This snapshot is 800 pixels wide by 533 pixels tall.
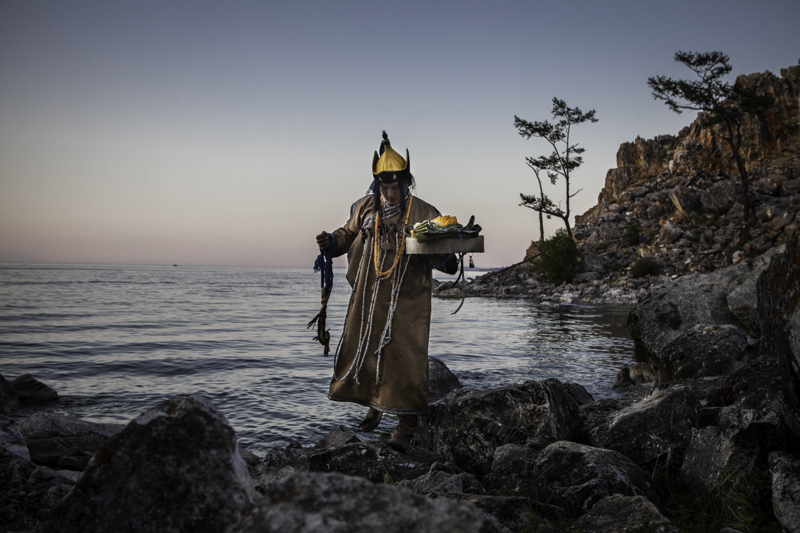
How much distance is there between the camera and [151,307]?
64.3ft

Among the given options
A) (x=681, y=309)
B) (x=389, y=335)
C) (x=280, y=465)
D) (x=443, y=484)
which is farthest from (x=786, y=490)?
(x=681, y=309)

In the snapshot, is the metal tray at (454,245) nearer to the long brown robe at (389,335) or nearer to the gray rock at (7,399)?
the long brown robe at (389,335)

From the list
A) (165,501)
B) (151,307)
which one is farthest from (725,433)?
(151,307)

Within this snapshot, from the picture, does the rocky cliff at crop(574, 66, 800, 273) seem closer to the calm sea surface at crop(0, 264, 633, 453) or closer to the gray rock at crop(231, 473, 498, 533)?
the calm sea surface at crop(0, 264, 633, 453)

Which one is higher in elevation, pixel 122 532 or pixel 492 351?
pixel 122 532

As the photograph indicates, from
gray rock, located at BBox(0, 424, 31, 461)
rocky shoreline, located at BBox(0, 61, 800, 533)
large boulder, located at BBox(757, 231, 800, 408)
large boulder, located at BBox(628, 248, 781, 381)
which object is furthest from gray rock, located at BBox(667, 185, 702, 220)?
gray rock, located at BBox(0, 424, 31, 461)

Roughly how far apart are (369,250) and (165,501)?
347 cm

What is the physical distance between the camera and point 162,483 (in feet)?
3.96

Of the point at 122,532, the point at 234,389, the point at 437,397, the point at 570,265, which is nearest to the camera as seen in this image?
the point at 122,532

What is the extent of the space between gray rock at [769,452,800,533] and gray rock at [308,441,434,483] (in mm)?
1799

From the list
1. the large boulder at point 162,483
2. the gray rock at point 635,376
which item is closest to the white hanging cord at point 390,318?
the large boulder at point 162,483

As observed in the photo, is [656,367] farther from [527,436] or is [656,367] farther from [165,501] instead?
[165,501]

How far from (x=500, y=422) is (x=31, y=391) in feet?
19.7

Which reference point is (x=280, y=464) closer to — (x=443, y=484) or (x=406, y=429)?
(x=406, y=429)
